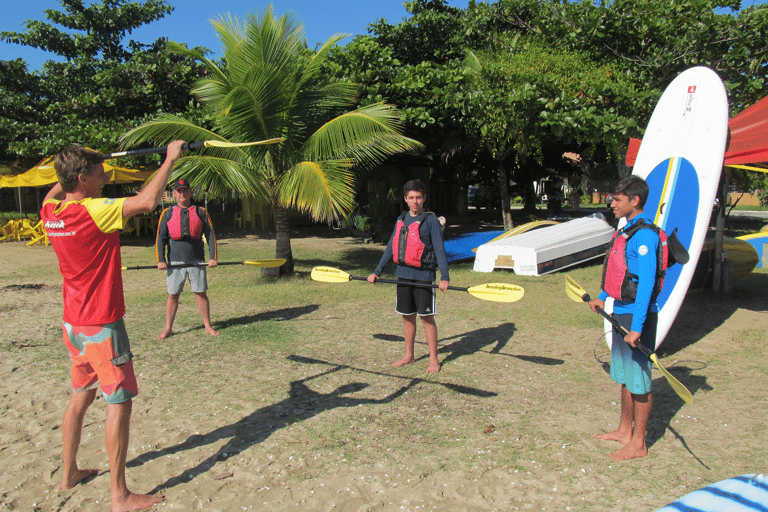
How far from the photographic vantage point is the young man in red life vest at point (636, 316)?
311 centimetres

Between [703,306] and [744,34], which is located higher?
[744,34]

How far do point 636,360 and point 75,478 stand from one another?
11.6 feet

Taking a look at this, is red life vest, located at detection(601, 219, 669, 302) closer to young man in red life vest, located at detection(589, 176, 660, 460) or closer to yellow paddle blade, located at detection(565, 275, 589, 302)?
young man in red life vest, located at detection(589, 176, 660, 460)

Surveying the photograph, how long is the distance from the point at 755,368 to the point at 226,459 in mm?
4879

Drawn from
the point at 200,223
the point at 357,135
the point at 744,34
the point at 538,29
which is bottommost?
the point at 200,223

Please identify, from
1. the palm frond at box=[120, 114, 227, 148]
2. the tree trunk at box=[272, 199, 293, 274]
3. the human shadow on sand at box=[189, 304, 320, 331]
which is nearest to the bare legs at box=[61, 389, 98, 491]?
the human shadow on sand at box=[189, 304, 320, 331]

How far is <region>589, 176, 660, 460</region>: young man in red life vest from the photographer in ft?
10.2

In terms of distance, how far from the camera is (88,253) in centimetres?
277

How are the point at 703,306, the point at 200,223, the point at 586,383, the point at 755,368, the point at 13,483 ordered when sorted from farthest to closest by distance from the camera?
the point at 703,306
the point at 200,223
the point at 755,368
the point at 586,383
the point at 13,483

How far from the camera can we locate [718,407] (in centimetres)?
406

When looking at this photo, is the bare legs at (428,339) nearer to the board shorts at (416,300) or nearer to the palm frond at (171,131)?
the board shorts at (416,300)

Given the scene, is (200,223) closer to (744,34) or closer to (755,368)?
(755,368)

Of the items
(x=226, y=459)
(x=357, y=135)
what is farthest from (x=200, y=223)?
(x=357, y=135)

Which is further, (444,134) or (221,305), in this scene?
(444,134)
